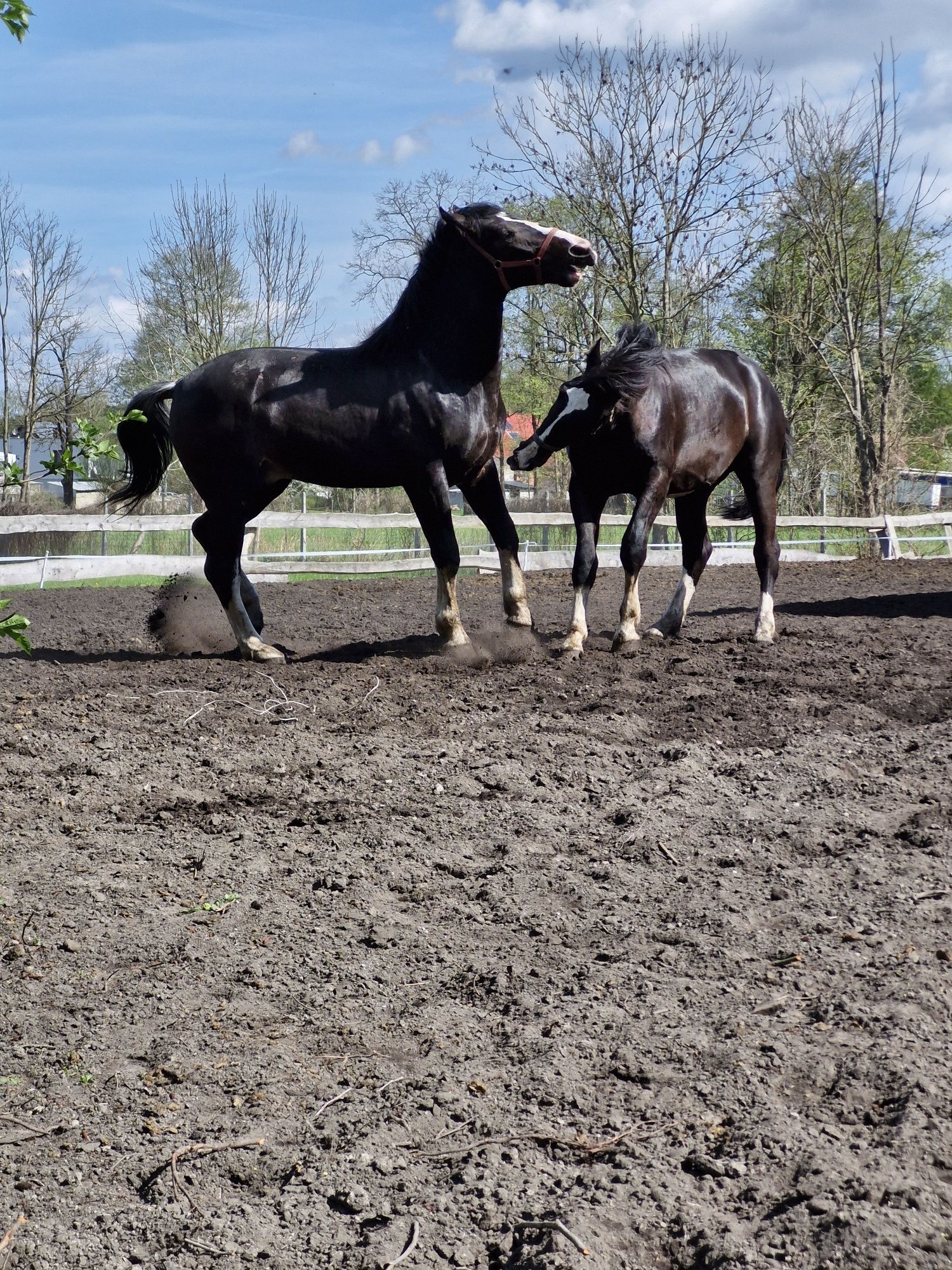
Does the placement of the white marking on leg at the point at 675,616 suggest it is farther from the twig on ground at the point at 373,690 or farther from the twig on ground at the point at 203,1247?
the twig on ground at the point at 203,1247

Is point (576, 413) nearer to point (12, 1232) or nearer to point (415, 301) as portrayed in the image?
point (415, 301)

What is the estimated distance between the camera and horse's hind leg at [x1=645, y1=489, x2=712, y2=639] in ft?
26.0

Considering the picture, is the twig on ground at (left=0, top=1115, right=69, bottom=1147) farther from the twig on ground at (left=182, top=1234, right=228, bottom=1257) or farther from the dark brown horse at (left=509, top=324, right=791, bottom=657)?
the dark brown horse at (left=509, top=324, right=791, bottom=657)

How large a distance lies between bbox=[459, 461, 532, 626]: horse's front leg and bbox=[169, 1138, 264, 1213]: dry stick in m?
5.17

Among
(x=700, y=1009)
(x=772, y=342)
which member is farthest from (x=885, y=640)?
(x=772, y=342)

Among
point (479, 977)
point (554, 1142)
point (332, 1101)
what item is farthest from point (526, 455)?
point (554, 1142)

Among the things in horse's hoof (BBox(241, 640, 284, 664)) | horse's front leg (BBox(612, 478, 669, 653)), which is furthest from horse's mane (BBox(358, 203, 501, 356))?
horse's hoof (BBox(241, 640, 284, 664))

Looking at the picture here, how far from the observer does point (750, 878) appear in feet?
11.6

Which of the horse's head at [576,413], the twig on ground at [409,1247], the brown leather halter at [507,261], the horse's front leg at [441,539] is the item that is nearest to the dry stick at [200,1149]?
the twig on ground at [409,1247]

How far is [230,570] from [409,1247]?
577cm

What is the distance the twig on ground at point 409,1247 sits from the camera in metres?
1.92

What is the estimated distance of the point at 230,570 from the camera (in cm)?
731

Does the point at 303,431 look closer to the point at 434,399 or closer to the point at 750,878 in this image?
the point at 434,399

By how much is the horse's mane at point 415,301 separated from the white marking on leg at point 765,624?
299 cm
